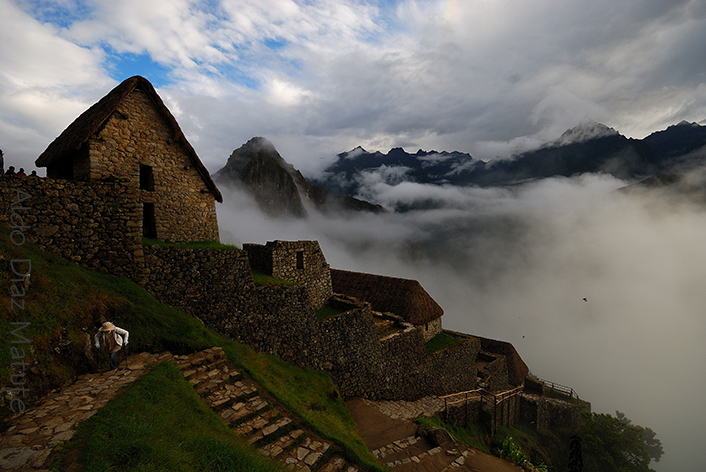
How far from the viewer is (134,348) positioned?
6988 millimetres

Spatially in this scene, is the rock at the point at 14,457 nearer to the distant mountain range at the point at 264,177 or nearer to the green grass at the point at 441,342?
the green grass at the point at 441,342

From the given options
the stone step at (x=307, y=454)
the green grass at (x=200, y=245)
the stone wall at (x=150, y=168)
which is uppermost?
the stone wall at (x=150, y=168)

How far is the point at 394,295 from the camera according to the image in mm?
24266

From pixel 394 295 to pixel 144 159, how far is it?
1921 centimetres

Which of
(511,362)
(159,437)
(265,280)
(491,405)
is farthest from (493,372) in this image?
(159,437)

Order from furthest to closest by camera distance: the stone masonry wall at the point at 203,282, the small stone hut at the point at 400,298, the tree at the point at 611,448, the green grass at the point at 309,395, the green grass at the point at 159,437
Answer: the small stone hut at the point at 400,298 → the tree at the point at 611,448 → the stone masonry wall at the point at 203,282 → the green grass at the point at 309,395 → the green grass at the point at 159,437

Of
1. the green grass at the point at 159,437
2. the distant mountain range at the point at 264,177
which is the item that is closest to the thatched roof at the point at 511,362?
the green grass at the point at 159,437

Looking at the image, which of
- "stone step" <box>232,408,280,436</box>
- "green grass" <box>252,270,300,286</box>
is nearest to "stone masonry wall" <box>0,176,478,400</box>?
"green grass" <box>252,270,300,286</box>

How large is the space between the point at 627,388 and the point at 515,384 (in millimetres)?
76537

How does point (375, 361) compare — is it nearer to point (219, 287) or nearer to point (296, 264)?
point (296, 264)

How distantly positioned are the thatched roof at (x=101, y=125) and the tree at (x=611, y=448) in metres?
33.1

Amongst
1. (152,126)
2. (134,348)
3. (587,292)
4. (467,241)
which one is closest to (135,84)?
(152,126)

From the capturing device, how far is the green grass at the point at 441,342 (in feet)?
71.9

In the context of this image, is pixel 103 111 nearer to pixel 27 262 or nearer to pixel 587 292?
pixel 27 262
